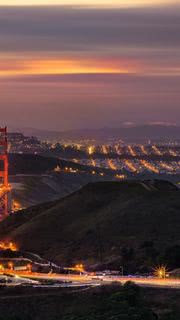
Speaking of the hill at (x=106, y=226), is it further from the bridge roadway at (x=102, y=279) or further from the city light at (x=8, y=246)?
the bridge roadway at (x=102, y=279)

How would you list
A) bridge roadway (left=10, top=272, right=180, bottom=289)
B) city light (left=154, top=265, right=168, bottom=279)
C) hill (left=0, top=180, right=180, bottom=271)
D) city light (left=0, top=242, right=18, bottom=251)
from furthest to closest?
city light (left=0, top=242, right=18, bottom=251) < hill (left=0, top=180, right=180, bottom=271) < city light (left=154, top=265, right=168, bottom=279) < bridge roadway (left=10, top=272, right=180, bottom=289)

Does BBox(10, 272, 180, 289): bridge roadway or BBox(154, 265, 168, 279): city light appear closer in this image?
BBox(10, 272, 180, 289): bridge roadway

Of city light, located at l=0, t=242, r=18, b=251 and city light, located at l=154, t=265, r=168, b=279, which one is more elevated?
city light, located at l=0, t=242, r=18, b=251

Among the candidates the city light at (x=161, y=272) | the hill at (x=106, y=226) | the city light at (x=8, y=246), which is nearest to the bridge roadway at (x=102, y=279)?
the city light at (x=161, y=272)

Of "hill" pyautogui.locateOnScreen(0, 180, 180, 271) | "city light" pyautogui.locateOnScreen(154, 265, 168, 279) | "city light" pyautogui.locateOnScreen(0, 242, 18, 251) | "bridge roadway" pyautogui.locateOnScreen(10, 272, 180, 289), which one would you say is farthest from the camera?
"city light" pyautogui.locateOnScreen(0, 242, 18, 251)

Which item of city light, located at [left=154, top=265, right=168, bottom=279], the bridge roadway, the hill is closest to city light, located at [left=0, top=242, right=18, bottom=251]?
the hill

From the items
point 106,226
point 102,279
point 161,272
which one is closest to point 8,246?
point 106,226

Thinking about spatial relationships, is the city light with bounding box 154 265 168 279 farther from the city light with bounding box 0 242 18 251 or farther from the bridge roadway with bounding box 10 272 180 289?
the city light with bounding box 0 242 18 251

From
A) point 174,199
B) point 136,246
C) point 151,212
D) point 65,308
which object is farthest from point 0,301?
point 174,199
